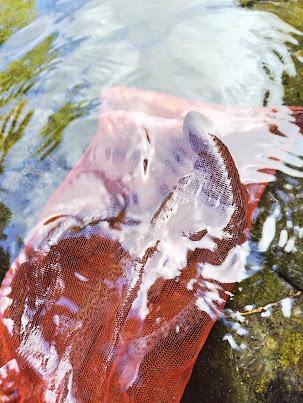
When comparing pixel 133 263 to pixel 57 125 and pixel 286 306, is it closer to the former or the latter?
Answer: pixel 286 306

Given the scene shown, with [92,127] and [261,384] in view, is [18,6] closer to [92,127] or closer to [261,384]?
[92,127]

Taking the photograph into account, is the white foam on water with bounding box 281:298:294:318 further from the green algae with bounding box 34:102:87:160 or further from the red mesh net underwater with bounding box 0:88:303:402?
the green algae with bounding box 34:102:87:160

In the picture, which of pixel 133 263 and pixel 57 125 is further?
pixel 57 125

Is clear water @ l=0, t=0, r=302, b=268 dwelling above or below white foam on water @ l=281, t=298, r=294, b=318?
above

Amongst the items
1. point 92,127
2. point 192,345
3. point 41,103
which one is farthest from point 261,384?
point 41,103

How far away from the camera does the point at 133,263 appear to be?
2467 mm

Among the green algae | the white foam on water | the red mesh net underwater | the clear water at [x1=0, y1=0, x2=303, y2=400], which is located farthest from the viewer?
the green algae

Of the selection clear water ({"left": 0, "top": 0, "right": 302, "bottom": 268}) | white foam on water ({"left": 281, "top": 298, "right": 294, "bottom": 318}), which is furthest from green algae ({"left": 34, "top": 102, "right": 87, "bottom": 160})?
white foam on water ({"left": 281, "top": 298, "right": 294, "bottom": 318})

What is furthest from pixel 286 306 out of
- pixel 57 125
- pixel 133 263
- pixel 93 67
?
pixel 93 67

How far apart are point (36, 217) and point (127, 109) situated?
3.80 ft

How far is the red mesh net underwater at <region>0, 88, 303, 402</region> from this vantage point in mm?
2217

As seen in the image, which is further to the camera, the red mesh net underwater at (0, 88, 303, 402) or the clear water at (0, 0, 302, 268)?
the clear water at (0, 0, 302, 268)

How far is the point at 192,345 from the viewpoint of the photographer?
233 centimetres

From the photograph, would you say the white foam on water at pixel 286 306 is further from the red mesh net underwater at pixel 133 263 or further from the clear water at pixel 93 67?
the clear water at pixel 93 67
